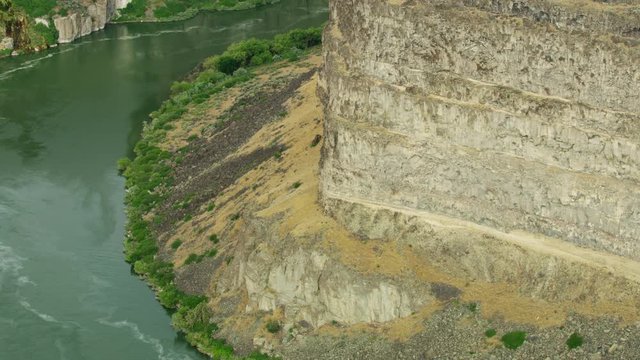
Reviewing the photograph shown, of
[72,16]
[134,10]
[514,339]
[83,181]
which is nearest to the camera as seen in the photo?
[514,339]

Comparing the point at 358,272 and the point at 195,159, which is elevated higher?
the point at 358,272

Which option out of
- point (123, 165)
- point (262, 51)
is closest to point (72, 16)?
point (262, 51)

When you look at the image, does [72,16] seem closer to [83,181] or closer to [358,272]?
[83,181]

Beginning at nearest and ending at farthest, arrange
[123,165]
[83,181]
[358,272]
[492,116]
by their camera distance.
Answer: [492,116], [358,272], [83,181], [123,165]

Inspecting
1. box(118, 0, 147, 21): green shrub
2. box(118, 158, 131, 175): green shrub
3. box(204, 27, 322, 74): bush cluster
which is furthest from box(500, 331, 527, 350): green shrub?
box(118, 0, 147, 21): green shrub

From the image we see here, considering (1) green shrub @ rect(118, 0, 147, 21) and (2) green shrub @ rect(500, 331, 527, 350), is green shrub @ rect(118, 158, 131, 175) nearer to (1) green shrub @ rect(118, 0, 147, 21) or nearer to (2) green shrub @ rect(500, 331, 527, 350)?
(2) green shrub @ rect(500, 331, 527, 350)
